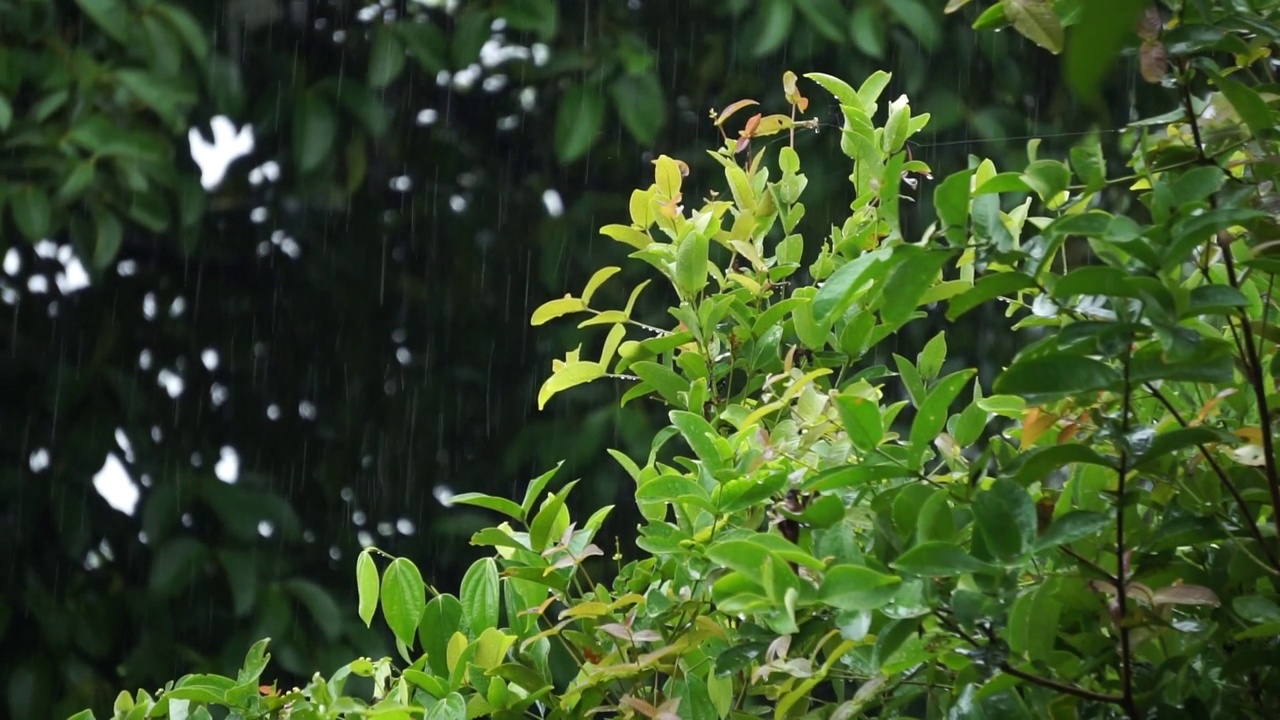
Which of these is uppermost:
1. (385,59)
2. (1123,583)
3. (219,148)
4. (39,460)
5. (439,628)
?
(385,59)

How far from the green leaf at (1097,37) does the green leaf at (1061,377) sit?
34 cm

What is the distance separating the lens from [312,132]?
62.4 inches

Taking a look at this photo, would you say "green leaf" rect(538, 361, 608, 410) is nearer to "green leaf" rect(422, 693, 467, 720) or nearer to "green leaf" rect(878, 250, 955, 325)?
"green leaf" rect(422, 693, 467, 720)

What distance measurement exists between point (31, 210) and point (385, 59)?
1.49ft

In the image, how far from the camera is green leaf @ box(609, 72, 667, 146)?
63.6 inches

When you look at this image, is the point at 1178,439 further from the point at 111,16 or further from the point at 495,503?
the point at 111,16

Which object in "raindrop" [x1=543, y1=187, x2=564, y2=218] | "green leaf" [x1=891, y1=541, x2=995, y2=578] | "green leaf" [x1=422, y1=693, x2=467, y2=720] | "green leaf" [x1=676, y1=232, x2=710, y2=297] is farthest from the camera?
"raindrop" [x1=543, y1=187, x2=564, y2=218]

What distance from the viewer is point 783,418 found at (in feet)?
2.57

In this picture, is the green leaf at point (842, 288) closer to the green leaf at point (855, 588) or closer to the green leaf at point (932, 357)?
the green leaf at point (855, 588)

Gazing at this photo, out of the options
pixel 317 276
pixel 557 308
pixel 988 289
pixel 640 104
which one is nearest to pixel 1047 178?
pixel 988 289

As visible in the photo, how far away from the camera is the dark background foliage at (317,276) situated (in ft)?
4.99

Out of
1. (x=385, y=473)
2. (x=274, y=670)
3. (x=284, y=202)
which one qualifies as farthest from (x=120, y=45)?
(x=274, y=670)

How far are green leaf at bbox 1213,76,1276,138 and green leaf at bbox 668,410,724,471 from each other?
284 millimetres

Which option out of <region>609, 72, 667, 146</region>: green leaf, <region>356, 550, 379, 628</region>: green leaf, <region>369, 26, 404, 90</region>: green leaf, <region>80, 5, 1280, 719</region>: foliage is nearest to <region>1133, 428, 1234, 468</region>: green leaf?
<region>80, 5, 1280, 719</region>: foliage
